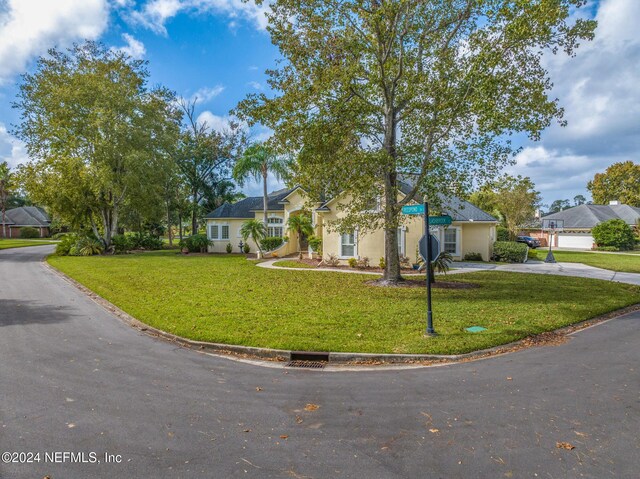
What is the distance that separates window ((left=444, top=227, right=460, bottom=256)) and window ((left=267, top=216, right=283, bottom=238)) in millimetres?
12510

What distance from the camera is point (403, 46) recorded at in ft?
43.2

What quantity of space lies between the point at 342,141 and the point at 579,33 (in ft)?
26.0

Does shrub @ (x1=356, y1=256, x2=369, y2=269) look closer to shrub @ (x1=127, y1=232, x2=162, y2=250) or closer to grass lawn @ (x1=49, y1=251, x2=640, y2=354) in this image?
grass lawn @ (x1=49, y1=251, x2=640, y2=354)

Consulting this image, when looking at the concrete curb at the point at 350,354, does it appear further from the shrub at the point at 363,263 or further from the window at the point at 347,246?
the window at the point at 347,246

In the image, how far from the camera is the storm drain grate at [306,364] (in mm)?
6391

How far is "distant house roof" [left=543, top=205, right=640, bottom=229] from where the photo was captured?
42.8 metres

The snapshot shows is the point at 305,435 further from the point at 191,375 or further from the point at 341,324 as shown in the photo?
the point at 341,324

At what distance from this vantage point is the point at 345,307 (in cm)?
1040

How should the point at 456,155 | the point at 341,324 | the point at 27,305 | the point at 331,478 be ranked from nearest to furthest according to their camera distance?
the point at 331,478
the point at 341,324
the point at 27,305
the point at 456,155

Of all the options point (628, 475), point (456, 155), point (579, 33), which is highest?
point (579, 33)

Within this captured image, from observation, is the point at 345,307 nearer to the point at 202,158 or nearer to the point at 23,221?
the point at 202,158

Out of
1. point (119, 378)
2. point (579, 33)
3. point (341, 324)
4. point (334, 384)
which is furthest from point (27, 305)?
point (579, 33)

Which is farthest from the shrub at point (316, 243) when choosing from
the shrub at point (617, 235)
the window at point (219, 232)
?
the shrub at point (617, 235)

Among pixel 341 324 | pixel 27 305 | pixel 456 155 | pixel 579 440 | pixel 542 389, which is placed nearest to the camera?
pixel 579 440
